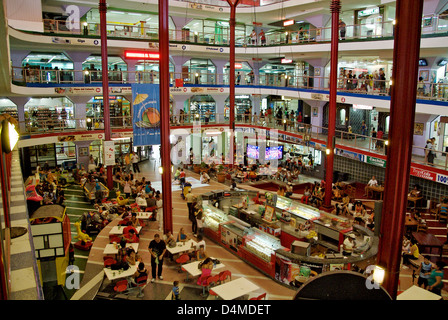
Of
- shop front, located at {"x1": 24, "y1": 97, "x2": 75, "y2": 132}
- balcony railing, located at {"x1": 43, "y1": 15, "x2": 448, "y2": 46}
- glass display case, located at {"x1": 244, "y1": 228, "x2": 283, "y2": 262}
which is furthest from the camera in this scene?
shop front, located at {"x1": 24, "y1": 97, "x2": 75, "y2": 132}

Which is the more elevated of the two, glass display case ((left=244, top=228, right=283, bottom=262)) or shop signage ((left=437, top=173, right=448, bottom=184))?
shop signage ((left=437, top=173, right=448, bottom=184))

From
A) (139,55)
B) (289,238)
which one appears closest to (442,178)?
(289,238)

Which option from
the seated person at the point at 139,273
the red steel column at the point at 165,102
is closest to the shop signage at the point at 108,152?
the red steel column at the point at 165,102

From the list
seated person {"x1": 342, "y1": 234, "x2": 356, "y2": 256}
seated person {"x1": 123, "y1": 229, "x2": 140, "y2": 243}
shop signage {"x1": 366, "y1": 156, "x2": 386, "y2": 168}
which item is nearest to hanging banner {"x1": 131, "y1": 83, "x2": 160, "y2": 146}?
seated person {"x1": 123, "y1": 229, "x2": 140, "y2": 243}

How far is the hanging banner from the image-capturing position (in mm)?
13719

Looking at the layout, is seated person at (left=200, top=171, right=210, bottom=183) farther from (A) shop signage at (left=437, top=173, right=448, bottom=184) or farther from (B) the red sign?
(A) shop signage at (left=437, top=173, right=448, bottom=184)

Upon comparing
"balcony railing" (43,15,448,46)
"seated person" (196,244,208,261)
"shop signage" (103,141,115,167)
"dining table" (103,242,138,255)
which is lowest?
"seated person" (196,244,208,261)

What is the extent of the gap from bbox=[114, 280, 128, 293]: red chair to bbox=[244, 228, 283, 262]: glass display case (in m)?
4.23

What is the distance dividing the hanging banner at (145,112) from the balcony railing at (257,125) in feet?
32.6

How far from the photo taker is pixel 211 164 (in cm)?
2477

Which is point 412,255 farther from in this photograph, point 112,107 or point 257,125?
point 112,107

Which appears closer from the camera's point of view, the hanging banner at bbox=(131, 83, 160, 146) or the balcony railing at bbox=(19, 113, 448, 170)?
the hanging banner at bbox=(131, 83, 160, 146)

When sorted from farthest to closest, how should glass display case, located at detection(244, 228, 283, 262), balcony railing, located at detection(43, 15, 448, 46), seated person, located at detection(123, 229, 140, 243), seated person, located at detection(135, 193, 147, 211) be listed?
balcony railing, located at detection(43, 15, 448, 46) < seated person, located at detection(135, 193, 147, 211) < seated person, located at detection(123, 229, 140, 243) < glass display case, located at detection(244, 228, 283, 262)
